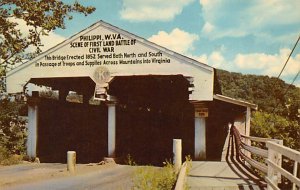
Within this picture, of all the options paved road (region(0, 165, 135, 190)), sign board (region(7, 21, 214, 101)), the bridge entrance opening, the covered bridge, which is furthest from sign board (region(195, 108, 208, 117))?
the bridge entrance opening

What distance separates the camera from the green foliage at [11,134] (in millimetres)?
17922

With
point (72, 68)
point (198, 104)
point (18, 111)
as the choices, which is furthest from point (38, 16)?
point (198, 104)

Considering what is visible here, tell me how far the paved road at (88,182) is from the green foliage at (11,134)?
588cm

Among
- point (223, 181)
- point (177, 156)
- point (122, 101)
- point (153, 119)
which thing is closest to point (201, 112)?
point (177, 156)

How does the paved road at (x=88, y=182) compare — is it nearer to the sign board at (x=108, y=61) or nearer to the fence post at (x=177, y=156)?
the fence post at (x=177, y=156)

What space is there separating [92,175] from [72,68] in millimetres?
5272

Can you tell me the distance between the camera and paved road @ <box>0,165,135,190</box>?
10.7 meters

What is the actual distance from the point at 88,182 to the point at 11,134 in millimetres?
9501

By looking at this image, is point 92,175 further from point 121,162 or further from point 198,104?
point 198,104

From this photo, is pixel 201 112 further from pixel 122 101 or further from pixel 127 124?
Answer: pixel 127 124

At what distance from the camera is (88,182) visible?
460 inches

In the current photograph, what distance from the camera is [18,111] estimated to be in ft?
71.7

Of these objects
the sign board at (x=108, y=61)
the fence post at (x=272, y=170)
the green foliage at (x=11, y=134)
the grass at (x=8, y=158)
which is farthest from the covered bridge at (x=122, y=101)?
the fence post at (x=272, y=170)

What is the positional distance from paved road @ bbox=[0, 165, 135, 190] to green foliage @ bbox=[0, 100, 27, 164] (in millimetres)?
5883
